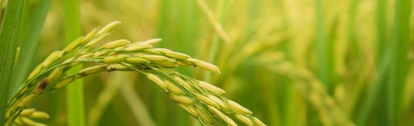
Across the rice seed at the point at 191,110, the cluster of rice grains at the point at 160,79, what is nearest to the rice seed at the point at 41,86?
the cluster of rice grains at the point at 160,79

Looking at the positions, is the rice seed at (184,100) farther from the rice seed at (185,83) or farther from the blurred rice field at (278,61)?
the blurred rice field at (278,61)

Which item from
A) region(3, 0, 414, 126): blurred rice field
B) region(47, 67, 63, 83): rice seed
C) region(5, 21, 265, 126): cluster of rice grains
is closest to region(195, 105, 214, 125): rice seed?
region(5, 21, 265, 126): cluster of rice grains

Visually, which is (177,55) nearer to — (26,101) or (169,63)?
(169,63)

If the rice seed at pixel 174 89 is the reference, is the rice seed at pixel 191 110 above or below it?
below

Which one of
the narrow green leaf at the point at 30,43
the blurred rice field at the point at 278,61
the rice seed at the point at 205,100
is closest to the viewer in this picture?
the rice seed at the point at 205,100

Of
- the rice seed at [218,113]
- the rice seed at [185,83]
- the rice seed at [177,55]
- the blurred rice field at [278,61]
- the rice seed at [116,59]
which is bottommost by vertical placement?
the rice seed at [218,113]

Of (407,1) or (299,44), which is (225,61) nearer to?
(299,44)

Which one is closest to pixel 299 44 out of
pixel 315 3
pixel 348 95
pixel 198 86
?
pixel 348 95

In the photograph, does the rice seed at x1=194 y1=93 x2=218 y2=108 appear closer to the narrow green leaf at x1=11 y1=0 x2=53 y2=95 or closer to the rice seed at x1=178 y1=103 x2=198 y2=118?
the rice seed at x1=178 y1=103 x2=198 y2=118

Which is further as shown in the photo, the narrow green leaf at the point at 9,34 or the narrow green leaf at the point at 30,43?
the narrow green leaf at the point at 30,43
